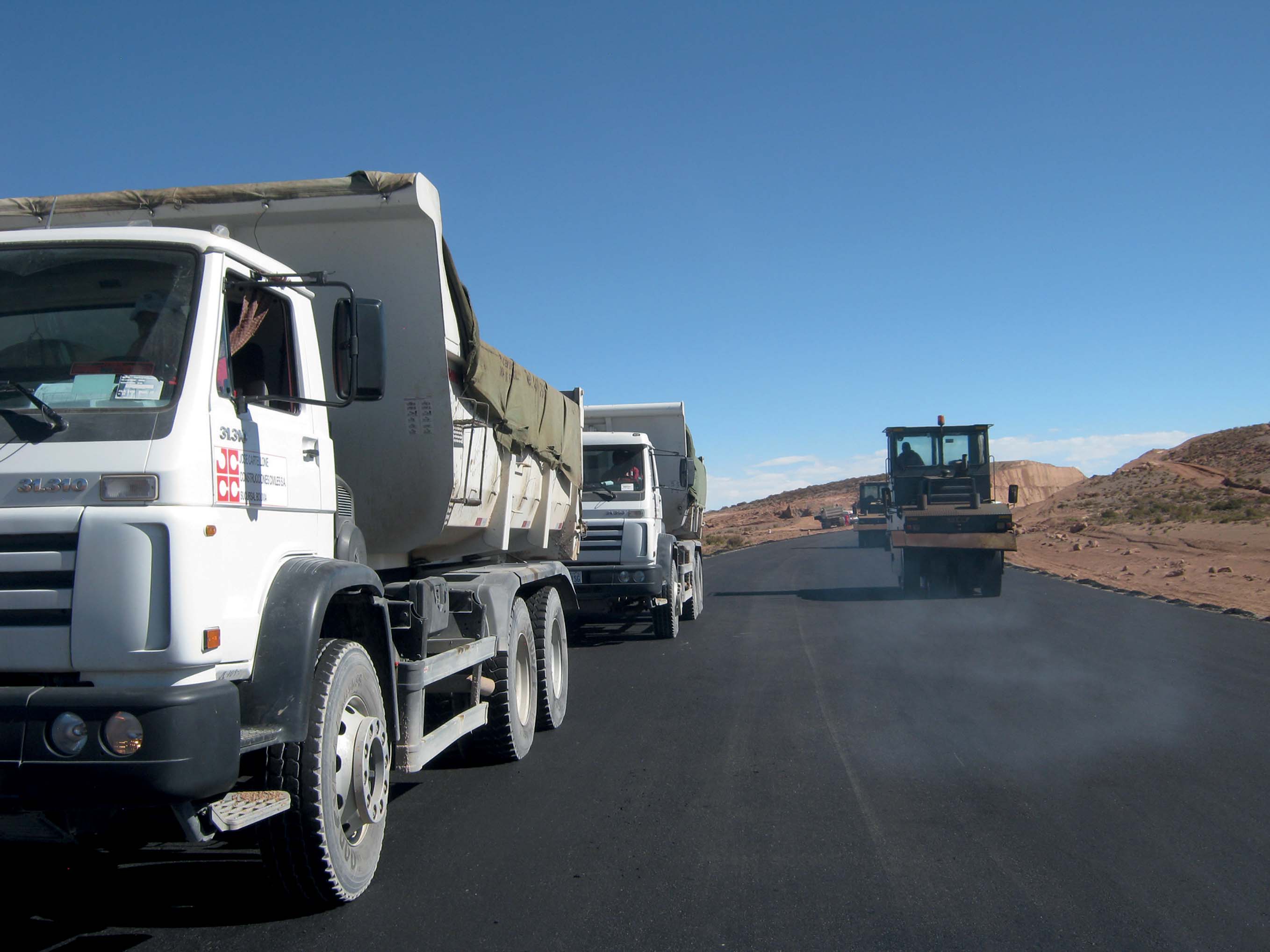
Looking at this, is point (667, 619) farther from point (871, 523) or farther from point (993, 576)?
point (871, 523)

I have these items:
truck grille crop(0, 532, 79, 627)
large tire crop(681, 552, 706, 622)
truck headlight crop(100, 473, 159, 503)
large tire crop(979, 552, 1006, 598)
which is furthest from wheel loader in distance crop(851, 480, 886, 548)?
truck grille crop(0, 532, 79, 627)

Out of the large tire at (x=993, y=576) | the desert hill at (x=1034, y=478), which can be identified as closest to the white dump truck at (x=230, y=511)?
the large tire at (x=993, y=576)

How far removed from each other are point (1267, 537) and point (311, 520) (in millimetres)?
34233

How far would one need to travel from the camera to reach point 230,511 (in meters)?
3.68

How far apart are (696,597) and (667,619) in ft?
9.80

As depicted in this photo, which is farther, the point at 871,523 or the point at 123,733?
the point at 871,523

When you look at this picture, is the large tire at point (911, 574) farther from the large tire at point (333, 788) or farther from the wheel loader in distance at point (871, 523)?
the wheel loader in distance at point (871, 523)

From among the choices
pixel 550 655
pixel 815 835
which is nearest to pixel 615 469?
pixel 550 655

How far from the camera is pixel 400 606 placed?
5.22 metres

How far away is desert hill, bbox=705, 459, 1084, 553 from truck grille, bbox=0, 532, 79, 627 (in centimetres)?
4417

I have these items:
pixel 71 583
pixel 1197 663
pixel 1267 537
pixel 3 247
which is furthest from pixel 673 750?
pixel 1267 537

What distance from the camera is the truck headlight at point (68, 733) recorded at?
3.14 m

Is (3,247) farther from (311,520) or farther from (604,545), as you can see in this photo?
(604,545)

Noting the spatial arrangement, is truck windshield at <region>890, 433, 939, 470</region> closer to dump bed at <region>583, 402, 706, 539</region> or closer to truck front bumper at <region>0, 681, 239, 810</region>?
dump bed at <region>583, 402, 706, 539</region>
